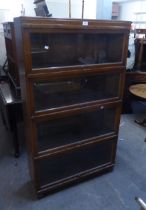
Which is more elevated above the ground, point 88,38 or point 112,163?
point 88,38

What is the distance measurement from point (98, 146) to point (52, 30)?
1.11 metres

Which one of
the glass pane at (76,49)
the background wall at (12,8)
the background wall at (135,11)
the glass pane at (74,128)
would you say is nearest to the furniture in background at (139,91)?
the glass pane at (74,128)

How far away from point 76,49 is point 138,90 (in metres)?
1.65

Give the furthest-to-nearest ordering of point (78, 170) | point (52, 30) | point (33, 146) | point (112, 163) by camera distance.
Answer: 1. point (112, 163)
2. point (78, 170)
3. point (33, 146)
4. point (52, 30)

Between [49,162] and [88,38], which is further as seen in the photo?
[49,162]

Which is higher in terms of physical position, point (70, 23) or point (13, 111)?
point (70, 23)

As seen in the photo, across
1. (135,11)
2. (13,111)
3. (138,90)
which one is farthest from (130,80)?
(135,11)

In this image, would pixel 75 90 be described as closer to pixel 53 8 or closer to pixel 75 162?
pixel 75 162

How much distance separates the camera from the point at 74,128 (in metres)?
1.73

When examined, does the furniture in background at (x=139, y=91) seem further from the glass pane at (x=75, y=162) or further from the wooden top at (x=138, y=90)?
the glass pane at (x=75, y=162)

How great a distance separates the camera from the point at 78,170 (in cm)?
178

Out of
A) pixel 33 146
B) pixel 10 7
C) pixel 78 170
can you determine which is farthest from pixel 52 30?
pixel 10 7

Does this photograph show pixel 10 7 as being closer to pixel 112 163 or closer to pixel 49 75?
pixel 49 75

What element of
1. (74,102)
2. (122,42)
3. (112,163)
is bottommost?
(112,163)
